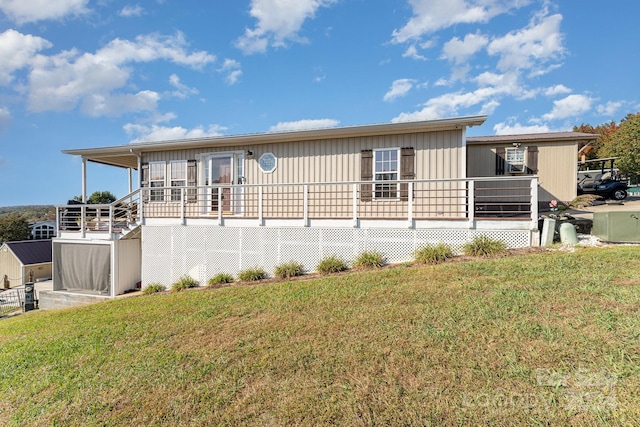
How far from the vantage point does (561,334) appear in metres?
3.04

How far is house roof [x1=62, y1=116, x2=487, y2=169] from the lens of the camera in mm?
7562

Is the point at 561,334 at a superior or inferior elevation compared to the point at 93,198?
inferior

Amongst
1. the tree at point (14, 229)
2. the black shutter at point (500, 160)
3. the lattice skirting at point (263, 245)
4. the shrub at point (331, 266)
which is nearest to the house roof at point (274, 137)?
the lattice skirting at point (263, 245)

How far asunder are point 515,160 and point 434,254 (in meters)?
7.67

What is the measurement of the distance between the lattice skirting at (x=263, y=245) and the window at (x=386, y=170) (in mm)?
1749

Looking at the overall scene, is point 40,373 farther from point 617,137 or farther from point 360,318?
point 617,137

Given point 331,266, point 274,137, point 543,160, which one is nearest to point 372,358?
point 331,266

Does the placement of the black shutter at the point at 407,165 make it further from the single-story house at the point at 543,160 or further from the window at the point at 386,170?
the single-story house at the point at 543,160

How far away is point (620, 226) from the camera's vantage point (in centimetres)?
648

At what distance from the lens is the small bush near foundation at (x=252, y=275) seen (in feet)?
24.4

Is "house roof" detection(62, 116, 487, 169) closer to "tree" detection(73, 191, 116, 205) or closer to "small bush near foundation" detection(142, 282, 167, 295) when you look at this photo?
"small bush near foundation" detection(142, 282, 167, 295)

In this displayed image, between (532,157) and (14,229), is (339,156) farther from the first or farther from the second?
(14,229)

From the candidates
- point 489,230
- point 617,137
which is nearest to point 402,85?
point 489,230

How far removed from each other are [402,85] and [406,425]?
18.6 metres
